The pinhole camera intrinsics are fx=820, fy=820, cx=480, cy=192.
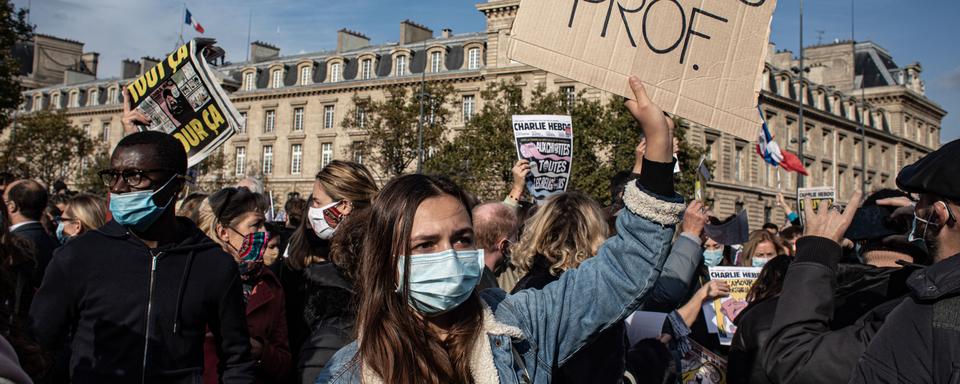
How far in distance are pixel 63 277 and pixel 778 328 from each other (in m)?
2.60

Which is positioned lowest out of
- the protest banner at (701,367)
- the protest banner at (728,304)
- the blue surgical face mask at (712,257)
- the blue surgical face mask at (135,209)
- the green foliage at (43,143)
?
the protest banner at (701,367)

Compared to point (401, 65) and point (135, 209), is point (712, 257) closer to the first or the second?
point (135, 209)

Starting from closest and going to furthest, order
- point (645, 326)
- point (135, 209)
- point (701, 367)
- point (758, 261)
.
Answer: point (135, 209), point (645, 326), point (701, 367), point (758, 261)

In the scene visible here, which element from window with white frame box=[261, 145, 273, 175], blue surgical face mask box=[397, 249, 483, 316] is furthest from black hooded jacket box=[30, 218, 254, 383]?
window with white frame box=[261, 145, 273, 175]

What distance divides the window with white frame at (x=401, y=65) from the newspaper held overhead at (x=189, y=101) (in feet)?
153

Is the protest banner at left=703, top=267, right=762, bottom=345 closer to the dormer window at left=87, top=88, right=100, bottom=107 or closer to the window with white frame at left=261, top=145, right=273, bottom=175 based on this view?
the window with white frame at left=261, top=145, right=273, bottom=175

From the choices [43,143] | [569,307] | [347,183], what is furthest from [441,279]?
[43,143]

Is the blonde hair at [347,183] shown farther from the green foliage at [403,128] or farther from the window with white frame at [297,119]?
the window with white frame at [297,119]

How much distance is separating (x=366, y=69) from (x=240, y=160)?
12.7m

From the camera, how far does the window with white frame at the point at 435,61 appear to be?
166 ft

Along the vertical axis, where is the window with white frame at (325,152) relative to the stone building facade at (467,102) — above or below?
below

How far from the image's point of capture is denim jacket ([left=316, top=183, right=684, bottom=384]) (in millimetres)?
2209

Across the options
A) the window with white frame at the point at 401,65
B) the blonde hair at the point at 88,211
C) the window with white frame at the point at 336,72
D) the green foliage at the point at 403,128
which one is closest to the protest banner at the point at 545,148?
the blonde hair at the point at 88,211

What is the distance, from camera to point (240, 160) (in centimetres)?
Result: 5928
